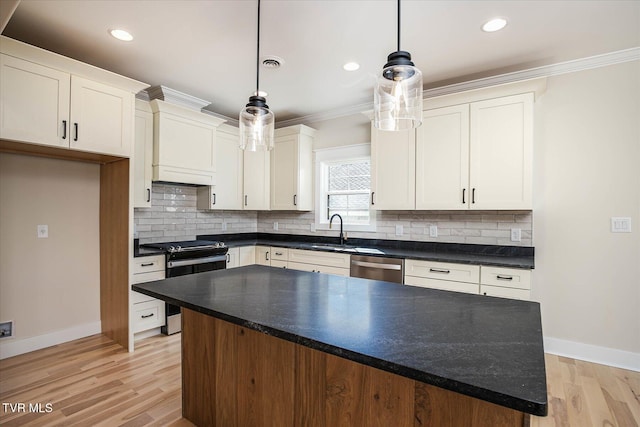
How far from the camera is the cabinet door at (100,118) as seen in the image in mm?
2578

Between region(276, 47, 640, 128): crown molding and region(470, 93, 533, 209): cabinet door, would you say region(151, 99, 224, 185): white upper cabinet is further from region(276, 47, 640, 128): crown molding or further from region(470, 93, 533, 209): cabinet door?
region(470, 93, 533, 209): cabinet door

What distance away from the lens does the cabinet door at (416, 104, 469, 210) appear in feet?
9.97

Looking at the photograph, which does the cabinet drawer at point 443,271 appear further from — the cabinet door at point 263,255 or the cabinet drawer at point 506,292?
A: the cabinet door at point 263,255

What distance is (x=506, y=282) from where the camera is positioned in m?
2.63

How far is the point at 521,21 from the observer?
2.22 metres

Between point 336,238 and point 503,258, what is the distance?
6.35ft

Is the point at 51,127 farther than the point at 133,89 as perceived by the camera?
No

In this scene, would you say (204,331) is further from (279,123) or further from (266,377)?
(279,123)

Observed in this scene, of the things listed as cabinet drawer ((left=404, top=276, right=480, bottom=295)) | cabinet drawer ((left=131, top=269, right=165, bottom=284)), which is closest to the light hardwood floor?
cabinet drawer ((left=131, top=269, right=165, bottom=284))

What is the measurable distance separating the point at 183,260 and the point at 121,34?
2033mm

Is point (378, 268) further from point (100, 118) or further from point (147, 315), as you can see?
point (100, 118)

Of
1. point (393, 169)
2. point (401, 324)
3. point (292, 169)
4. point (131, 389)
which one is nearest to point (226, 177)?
point (292, 169)

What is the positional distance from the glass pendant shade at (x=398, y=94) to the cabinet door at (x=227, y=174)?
300 centimetres

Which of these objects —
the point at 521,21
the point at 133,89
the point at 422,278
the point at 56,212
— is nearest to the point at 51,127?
the point at 133,89
